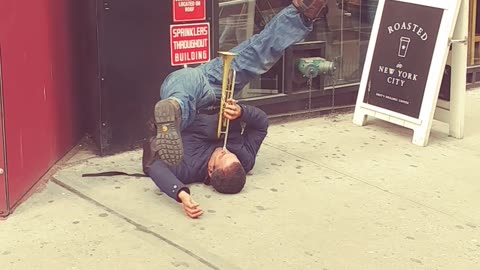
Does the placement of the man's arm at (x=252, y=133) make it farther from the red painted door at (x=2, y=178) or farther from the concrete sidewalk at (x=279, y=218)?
the red painted door at (x=2, y=178)

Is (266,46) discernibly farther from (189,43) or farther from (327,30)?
(327,30)

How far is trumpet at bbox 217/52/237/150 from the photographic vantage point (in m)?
4.34

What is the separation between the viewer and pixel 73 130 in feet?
16.9

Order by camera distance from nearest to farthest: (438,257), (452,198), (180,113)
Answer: (438,257) < (180,113) < (452,198)

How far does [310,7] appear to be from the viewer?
4.45 metres

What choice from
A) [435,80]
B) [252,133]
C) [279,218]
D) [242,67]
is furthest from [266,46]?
[435,80]

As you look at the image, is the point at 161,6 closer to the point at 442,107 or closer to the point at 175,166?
the point at 175,166

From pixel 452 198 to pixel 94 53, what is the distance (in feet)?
8.06

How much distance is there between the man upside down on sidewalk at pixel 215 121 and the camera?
423 centimetres

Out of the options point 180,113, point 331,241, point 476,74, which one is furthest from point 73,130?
point 476,74

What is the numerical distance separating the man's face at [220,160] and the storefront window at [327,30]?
5.00ft

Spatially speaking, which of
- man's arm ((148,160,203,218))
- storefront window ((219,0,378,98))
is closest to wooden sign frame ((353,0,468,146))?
storefront window ((219,0,378,98))

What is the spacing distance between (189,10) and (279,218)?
1.79 m

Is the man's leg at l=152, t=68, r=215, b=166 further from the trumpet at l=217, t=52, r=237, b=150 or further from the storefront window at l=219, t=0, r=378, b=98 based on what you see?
the storefront window at l=219, t=0, r=378, b=98
